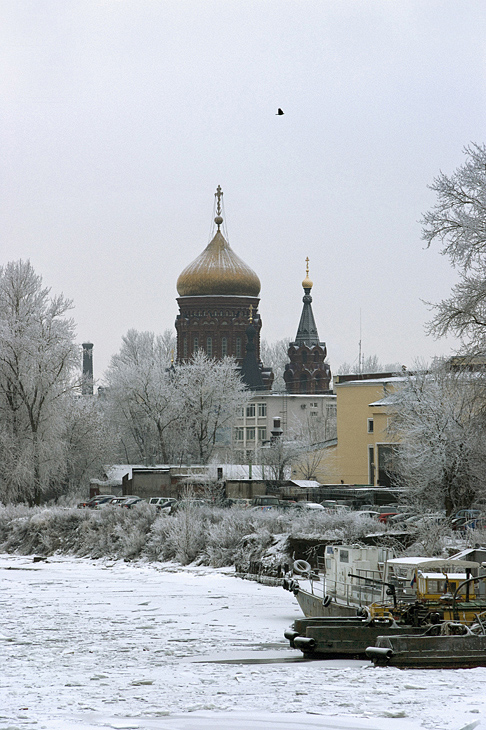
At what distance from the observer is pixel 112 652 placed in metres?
18.1

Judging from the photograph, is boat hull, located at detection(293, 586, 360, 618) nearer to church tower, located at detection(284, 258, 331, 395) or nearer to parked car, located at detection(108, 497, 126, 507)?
parked car, located at detection(108, 497, 126, 507)

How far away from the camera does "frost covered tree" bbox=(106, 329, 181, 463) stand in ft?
234

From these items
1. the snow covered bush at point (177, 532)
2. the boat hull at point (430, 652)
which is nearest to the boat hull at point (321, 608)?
the boat hull at point (430, 652)

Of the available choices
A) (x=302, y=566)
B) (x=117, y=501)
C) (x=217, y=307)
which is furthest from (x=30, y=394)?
(x=217, y=307)

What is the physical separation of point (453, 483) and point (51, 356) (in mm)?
18262

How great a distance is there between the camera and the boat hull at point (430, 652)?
55.6ft

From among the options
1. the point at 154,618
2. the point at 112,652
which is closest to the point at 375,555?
the point at 154,618

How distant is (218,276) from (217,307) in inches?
111

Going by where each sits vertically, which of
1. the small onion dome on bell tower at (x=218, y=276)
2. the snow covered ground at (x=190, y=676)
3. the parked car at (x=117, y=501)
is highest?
the small onion dome on bell tower at (x=218, y=276)

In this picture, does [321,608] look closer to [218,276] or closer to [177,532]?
[177,532]

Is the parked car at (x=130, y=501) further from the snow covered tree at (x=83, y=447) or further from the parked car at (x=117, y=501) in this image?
the snow covered tree at (x=83, y=447)

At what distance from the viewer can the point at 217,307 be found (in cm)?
10319

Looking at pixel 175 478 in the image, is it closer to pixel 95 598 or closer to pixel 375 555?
pixel 95 598

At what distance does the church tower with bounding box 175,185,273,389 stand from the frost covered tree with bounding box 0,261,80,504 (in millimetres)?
53127
